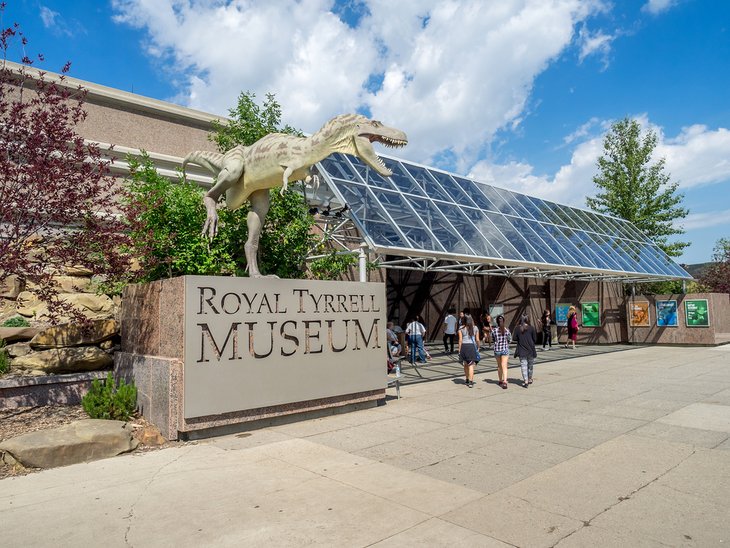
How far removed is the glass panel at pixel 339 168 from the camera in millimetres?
13336

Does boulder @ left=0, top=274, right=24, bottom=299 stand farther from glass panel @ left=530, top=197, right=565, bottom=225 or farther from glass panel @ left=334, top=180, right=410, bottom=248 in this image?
glass panel @ left=530, top=197, right=565, bottom=225

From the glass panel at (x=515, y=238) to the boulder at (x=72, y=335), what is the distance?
1154 cm

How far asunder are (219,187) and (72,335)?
153 inches

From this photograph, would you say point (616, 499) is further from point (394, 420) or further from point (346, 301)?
point (346, 301)

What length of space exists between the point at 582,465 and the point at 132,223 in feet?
24.1

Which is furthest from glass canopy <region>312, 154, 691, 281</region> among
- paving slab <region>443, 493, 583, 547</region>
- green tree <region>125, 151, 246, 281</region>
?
paving slab <region>443, 493, 583, 547</region>

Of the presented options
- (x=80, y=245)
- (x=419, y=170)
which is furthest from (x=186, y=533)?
(x=419, y=170)

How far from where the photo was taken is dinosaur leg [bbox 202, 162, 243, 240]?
8.16 m

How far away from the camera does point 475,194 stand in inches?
712

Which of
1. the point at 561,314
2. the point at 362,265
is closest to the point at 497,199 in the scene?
the point at 561,314

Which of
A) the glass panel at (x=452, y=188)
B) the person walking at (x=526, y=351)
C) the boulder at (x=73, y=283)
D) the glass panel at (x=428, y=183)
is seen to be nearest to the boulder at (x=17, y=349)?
the boulder at (x=73, y=283)

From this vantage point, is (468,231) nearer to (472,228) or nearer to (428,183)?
(472,228)

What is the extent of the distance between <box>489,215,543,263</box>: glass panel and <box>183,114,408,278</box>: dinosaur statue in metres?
9.03

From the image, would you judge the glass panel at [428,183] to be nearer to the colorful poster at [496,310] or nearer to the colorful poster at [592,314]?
the colorful poster at [496,310]
